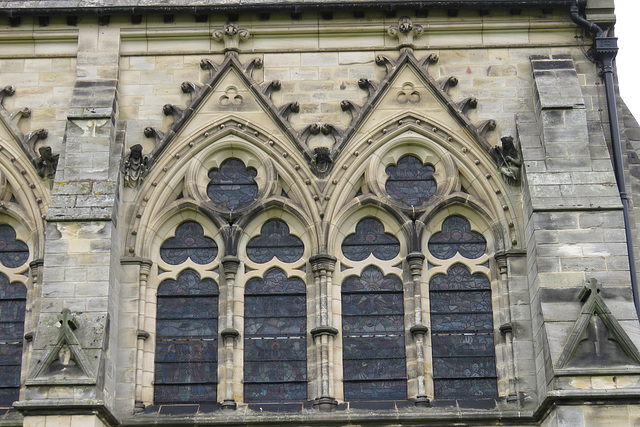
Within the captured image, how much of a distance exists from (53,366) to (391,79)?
21.5 ft

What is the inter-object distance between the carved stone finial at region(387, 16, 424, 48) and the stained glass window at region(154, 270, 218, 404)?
4658mm

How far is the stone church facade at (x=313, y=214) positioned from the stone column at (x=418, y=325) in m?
0.03

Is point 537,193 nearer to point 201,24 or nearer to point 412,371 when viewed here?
point 412,371

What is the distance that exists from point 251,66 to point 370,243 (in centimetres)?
327

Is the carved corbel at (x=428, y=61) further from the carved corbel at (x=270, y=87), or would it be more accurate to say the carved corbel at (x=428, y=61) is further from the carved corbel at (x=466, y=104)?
the carved corbel at (x=270, y=87)

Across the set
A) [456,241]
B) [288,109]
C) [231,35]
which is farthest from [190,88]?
[456,241]

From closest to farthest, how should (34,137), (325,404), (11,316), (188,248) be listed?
(325,404)
(11,316)
(188,248)
(34,137)

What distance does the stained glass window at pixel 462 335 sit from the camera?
56.0 feet

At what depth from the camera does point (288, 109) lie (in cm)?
1844

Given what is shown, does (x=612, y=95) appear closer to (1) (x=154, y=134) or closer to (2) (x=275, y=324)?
(2) (x=275, y=324)

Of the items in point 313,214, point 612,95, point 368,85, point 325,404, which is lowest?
point 325,404

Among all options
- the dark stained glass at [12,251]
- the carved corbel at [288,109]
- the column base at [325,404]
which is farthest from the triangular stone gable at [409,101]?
the dark stained glass at [12,251]

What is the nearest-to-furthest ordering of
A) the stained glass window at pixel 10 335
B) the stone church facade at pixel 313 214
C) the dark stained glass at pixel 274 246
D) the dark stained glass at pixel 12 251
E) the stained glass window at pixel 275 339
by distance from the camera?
the stone church facade at pixel 313 214
the stained glass window at pixel 275 339
the stained glass window at pixel 10 335
the dark stained glass at pixel 274 246
the dark stained glass at pixel 12 251

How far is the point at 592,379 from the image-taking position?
50.7ft
